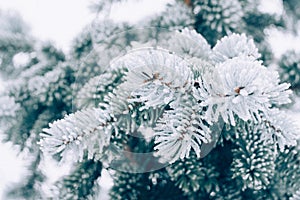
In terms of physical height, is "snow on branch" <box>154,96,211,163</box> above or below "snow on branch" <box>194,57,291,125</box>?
below

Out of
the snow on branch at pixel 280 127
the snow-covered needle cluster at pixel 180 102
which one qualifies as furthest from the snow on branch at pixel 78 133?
the snow on branch at pixel 280 127

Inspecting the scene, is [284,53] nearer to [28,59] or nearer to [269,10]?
[269,10]

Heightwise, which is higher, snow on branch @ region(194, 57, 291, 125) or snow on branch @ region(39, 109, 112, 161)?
snow on branch @ region(194, 57, 291, 125)

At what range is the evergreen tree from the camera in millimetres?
383

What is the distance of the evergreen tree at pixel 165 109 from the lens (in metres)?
0.38

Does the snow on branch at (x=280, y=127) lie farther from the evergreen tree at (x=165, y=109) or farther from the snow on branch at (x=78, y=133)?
the snow on branch at (x=78, y=133)

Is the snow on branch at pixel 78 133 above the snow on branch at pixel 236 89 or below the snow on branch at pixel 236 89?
below

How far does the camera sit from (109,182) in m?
0.60

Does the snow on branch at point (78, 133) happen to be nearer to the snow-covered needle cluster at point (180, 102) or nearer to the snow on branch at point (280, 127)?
the snow-covered needle cluster at point (180, 102)

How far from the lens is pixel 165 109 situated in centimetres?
45

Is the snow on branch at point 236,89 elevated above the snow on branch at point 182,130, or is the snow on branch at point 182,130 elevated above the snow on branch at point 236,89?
the snow on branch at point 236,89

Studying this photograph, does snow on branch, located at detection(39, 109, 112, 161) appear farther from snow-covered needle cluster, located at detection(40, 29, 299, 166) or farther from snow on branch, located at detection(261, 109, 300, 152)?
snow on branch, located at detection(261, 109, 300, 152)

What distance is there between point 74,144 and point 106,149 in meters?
0.07

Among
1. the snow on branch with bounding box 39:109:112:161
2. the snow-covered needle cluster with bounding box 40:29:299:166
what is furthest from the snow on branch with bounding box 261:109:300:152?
the snow on branch with bounding box 39:109:112:161
